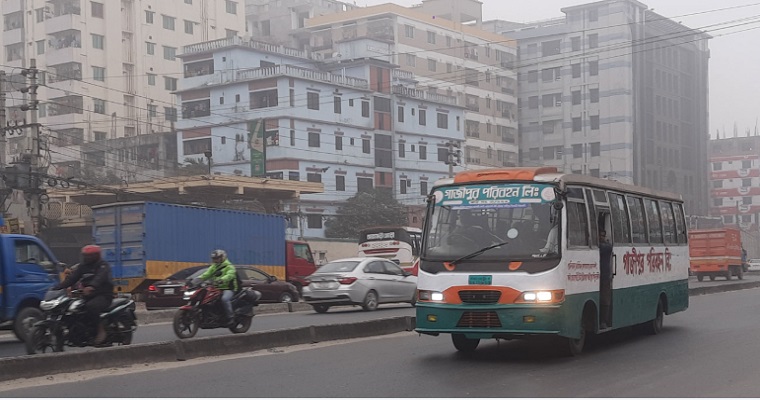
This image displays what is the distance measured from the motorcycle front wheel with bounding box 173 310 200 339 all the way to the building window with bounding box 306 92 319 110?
5686cm

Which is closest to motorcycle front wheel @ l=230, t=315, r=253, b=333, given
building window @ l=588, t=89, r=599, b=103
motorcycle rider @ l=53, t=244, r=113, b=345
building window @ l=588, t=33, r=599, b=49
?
motorcycle rider @ l=53, t=244, r=113, b=345

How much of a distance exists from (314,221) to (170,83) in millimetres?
30456

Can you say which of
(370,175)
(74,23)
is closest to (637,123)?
(370,175)

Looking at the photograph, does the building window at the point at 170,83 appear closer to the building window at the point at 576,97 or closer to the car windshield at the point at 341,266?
the building window at the point at 576,97

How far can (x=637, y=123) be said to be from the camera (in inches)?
3846

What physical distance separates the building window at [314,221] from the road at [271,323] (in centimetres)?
4476

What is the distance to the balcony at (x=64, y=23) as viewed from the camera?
84.9 m

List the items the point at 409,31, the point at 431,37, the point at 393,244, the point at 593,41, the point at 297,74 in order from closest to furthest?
the point at 393,244, the point at 297,74, the point at 409,31, the point at 431,37, the point at 593,41

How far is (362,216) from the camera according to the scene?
234ft

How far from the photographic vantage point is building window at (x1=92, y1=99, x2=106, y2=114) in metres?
86.9

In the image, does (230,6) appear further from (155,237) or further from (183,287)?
(183,287)

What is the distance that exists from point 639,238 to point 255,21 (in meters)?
94.2

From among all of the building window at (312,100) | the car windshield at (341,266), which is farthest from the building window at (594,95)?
the car windshield at (341,266)

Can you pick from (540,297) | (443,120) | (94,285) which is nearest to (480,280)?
(540,297)
